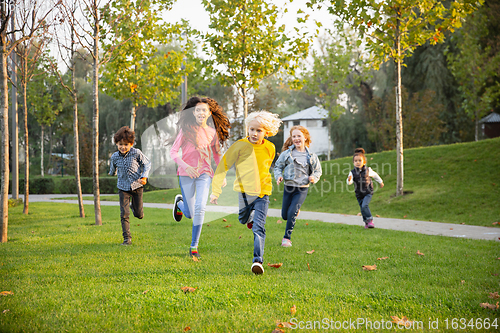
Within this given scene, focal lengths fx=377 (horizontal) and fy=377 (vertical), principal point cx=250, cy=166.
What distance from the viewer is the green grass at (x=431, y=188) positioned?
1147 cm

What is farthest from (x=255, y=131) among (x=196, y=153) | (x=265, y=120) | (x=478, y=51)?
(x=478, y=51)

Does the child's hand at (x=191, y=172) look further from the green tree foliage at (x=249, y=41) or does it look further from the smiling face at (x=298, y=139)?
the green tree foliage at (x=249, y=41)

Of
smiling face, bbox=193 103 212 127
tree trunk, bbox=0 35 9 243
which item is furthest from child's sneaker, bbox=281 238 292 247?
tree trunk, bbox=0 35 9 243

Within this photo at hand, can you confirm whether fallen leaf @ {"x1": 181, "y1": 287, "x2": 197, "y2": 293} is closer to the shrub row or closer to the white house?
the shrub row

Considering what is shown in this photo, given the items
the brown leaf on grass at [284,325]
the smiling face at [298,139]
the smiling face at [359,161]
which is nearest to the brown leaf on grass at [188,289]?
the brown leaf on grass at [284,325]

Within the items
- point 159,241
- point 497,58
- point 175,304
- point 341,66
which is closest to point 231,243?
point 159,241

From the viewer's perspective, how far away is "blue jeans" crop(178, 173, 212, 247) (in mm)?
5496

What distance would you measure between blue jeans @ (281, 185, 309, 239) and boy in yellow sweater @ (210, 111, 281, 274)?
1.49 metres

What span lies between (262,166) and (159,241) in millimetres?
2934

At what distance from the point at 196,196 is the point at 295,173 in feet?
6.32

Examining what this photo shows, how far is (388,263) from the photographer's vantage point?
5.16 meters

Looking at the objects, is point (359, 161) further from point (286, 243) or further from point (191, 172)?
point (191, 172)

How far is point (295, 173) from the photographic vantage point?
6.62 meters

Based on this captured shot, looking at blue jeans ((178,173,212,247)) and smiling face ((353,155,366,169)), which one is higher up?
smiling face ((353,155,366,169))
